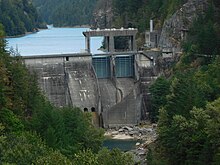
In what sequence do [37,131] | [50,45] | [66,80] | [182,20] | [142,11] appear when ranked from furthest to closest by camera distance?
[50,45], [142,11], [182,20], [66,80], [37,131]

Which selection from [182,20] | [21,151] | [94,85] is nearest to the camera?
[21,151]

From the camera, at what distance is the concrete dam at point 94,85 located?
60.2 metres

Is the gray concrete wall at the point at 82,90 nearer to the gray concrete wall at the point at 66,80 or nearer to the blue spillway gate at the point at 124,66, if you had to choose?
the gray concrete wall at the point at 66,80

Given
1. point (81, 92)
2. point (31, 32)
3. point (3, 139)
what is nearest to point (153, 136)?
point (81, 92)

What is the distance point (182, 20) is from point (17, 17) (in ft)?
255

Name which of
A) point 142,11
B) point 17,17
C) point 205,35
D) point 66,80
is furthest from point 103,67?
point 17,17

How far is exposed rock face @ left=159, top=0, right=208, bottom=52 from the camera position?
69875 millimetres

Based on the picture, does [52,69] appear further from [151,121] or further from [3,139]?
[3,139]

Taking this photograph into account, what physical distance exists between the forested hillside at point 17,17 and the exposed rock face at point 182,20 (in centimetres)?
6856

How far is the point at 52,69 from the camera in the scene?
61.2 m

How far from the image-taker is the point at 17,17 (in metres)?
141

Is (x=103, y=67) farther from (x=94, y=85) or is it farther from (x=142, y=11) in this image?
(x=142, y=11)

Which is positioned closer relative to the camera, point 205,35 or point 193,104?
point 193,104

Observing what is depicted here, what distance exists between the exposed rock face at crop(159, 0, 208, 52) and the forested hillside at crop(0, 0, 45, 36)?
68559mm
